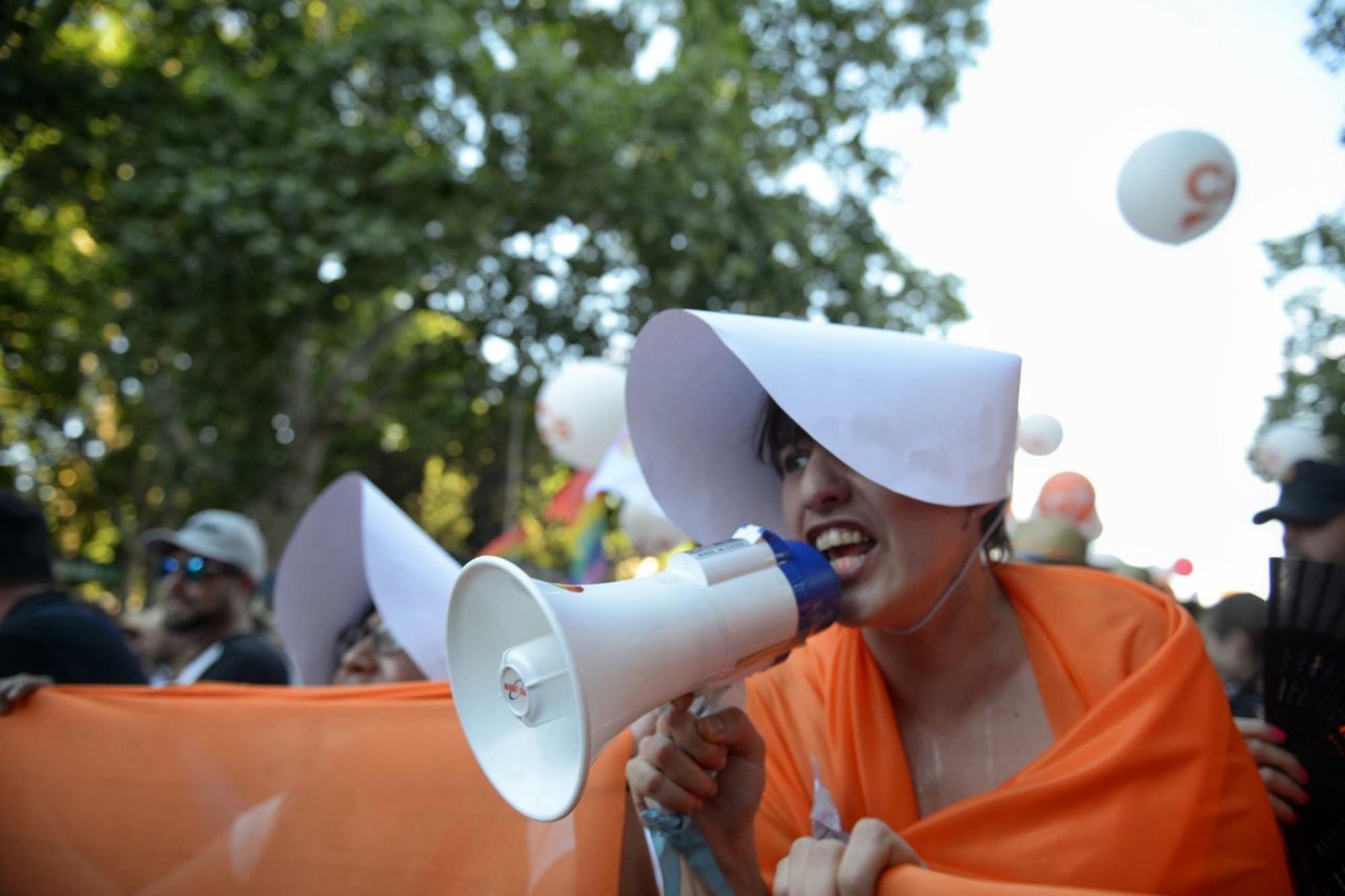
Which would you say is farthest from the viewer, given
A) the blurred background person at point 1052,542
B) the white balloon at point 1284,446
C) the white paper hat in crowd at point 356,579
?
the blurred background person at point 1052,542

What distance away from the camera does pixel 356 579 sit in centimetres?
255

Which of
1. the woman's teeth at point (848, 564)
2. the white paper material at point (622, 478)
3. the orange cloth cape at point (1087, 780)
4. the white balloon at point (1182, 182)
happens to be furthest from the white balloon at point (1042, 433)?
the woman's teeth at point (848, 564)

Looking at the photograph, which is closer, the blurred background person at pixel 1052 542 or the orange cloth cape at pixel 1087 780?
the orange cloth cape at pixel 1087 780

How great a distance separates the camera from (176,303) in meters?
8.99

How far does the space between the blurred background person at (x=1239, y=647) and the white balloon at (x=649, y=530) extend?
3.45 m

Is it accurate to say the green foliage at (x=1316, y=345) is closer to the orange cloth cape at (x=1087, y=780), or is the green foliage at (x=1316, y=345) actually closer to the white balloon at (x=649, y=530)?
the orange cloth cape at (x=1087, y=780)

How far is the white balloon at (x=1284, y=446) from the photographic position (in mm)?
2734

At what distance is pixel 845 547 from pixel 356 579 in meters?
1.42

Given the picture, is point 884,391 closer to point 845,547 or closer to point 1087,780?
point 845,547

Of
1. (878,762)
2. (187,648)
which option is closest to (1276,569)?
(878,762)

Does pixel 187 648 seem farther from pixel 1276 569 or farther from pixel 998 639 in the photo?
pixel 1276 569

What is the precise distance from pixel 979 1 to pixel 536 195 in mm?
5473

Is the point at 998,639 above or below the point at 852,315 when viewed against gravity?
below

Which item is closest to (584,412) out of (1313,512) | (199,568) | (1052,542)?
(199,568)
